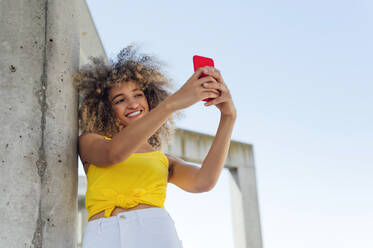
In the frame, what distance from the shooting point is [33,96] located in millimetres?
2111

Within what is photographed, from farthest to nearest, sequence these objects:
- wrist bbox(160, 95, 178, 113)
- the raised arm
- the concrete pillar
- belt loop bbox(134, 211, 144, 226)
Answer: the raised arm < belt loop bbox(134, 211, 144, 226) < wrist bbox(160, 95, 178, 113) < the concrete pillar

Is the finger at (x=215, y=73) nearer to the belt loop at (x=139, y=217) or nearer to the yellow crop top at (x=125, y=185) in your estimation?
the yellow crop top at (x=125, y=185)

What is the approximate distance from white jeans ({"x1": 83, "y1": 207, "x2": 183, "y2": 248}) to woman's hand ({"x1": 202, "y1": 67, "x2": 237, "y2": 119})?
2.10 feet

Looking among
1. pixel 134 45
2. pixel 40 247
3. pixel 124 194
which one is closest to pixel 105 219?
pixel 124 194

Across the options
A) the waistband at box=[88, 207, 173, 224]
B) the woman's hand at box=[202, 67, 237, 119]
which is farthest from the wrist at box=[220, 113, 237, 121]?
the waistband at box=[88, 207, 173, 224]

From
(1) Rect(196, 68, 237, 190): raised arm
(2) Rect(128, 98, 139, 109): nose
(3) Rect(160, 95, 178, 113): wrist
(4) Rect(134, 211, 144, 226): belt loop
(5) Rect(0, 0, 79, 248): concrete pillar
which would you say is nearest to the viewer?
(5) Rect(0, 0, 79, 248): concrete pillar

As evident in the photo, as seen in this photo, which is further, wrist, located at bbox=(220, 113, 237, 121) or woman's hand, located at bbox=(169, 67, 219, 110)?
wrist, located at bbox=(220, 113, 237, 121)

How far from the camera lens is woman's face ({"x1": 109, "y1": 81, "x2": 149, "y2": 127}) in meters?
2.77

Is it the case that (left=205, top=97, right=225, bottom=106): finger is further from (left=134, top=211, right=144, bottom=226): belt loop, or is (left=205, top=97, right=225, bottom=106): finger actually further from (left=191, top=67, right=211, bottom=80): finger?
(left=134, top=211, right=144, bottom=226): belt loop

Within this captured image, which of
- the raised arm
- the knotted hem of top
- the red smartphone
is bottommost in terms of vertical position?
the knotted hem of top

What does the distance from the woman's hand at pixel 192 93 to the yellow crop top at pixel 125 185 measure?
521 millimetres

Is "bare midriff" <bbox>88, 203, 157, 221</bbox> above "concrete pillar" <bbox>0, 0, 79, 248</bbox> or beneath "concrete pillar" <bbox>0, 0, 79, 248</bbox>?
beneath

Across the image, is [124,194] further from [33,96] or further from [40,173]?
[33,96]

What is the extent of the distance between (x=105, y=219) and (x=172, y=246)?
0.35 metres
